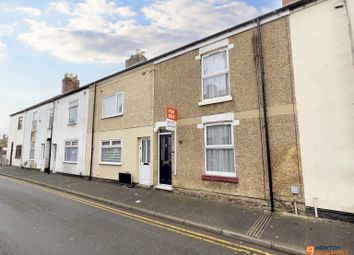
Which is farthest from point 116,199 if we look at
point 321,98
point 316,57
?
point 316,57

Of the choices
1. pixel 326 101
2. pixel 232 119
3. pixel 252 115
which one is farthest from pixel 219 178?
pixel 326 101

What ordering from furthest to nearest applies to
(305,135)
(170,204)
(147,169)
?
(147,169), (170,204), (305,135)

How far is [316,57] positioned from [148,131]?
7.51m

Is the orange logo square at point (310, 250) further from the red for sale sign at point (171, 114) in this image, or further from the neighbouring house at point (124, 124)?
the neighbouring house at point (124, 124)

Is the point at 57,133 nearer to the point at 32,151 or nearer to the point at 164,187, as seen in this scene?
the point at 32,151

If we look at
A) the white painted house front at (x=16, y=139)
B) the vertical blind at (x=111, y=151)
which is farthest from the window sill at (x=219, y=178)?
the white painted house front at (x=16, y=139)

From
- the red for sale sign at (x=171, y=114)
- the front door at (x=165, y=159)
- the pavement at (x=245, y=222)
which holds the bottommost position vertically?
the pavement at (x=245, y=222)

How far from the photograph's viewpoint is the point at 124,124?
1284cm

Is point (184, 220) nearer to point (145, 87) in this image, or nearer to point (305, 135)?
point (305, 135)

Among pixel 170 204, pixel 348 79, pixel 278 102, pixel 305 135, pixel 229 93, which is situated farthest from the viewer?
pixel 229 93

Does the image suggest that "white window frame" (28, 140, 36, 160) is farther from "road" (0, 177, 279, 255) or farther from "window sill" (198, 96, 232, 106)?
"window sill" (198, 96, 232, 106)

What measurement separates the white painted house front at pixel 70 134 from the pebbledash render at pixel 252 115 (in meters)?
3.44

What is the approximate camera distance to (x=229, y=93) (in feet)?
28.8

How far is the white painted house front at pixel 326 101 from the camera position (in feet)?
20.5
